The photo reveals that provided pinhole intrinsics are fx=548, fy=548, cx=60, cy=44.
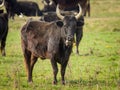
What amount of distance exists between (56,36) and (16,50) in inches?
375

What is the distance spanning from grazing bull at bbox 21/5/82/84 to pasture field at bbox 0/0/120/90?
1.90 ft

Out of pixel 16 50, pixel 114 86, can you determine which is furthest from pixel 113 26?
A: pixel 114 86

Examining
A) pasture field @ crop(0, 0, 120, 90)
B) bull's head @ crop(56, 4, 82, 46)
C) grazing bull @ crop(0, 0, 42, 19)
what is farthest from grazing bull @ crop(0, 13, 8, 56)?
grazing bull @ crop(0, 0, 42, 19)

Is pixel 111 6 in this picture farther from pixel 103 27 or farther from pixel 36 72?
pixel 36 72

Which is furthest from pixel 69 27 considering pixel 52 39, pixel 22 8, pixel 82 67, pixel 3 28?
pixel 22 8

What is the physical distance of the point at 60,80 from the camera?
15750 mm

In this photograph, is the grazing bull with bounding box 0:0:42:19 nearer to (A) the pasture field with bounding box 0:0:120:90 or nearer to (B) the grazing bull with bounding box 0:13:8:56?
(A) the pasture field with bounding box 0:0:120:90

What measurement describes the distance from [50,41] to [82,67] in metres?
3.78

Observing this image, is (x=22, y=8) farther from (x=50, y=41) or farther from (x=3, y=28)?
(x=50, y=41)

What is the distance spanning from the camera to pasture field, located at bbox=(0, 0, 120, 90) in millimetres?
14656

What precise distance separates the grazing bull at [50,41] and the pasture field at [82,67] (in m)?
0.58

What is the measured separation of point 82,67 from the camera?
739 inches

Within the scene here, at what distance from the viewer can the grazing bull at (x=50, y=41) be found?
14983 millimetres

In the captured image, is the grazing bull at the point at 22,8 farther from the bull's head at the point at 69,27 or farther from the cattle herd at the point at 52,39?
the bull's head at the point at 69,27
